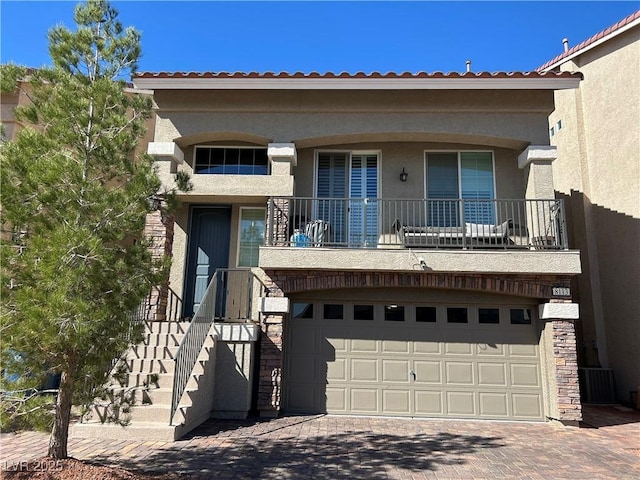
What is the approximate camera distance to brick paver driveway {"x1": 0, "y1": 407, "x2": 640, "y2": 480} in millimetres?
5332

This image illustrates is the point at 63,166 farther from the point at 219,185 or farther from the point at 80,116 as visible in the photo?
the point at 219,185

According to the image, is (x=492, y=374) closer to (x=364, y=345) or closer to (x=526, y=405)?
(x=526, y=405)

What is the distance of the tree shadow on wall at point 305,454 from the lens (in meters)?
5.24

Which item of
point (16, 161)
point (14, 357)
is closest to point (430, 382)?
point (14, 357)

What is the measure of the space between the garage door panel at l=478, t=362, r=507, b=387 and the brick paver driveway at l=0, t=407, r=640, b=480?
76cm

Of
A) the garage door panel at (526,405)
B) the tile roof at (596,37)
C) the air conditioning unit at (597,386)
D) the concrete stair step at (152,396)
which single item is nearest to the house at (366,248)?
the garage door panel at (526,405)

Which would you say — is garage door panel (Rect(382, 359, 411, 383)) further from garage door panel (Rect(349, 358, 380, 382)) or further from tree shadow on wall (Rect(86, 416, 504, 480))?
tree shadow on wall (Rect(86, 416, 504, 480))

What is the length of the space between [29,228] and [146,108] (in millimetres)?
1877

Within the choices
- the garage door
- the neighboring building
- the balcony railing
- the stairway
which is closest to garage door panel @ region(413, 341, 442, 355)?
the garage door

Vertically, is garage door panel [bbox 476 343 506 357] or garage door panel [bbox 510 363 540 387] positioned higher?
garage door panel [bbox 476 343 506 357]

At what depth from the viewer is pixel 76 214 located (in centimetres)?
452

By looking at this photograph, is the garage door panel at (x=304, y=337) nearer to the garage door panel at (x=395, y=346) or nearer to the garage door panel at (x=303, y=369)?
the garage door panel at (x=303, y=369)

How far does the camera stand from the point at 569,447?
21.6 ft

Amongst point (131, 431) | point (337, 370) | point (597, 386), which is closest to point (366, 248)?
point (337, 370)
